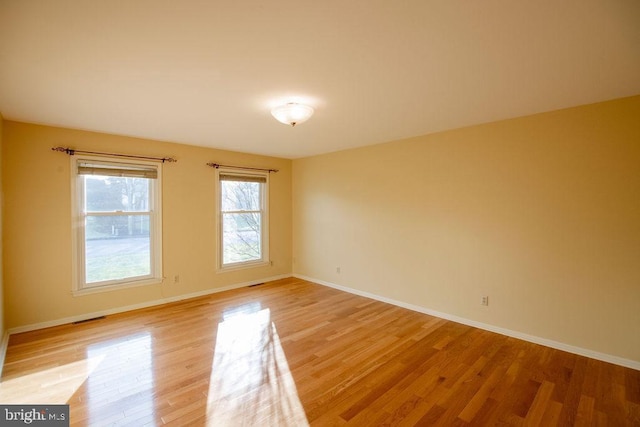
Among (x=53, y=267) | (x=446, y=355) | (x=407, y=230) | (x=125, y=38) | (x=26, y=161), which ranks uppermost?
(x=125, y=38)

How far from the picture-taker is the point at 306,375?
2463mm

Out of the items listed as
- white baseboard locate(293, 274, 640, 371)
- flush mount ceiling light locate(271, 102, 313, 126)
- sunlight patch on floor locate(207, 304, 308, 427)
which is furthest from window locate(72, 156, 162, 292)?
white baseboard locate(293, 274, 640, 371)

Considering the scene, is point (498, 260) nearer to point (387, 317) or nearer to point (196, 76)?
point (387, 317)

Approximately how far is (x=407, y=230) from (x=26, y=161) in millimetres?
4777

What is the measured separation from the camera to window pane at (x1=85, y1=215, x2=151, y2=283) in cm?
376

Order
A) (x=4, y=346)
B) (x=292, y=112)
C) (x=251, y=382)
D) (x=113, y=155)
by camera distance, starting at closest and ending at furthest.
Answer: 1. (x=251, y=382)
2. (x=292, y=112)
3. (x=4, y=346)
4. (x=113, y=155)

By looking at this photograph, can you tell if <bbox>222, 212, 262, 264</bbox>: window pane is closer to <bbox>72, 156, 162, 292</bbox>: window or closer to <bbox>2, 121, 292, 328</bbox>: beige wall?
<bbox>2, 121, 292, 328</bbox>: beige wall

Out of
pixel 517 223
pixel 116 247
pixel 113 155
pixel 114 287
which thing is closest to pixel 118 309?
pixel 114 287

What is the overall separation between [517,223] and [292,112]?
2685mm

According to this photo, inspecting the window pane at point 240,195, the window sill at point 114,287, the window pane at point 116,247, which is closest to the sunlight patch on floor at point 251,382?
the window sill at point 114,287

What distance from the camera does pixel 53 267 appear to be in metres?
3.49

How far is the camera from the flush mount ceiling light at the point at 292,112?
8.81 ft

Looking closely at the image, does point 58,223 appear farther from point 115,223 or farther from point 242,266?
point 242,266

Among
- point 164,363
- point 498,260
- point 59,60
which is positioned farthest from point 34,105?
point 498,260
